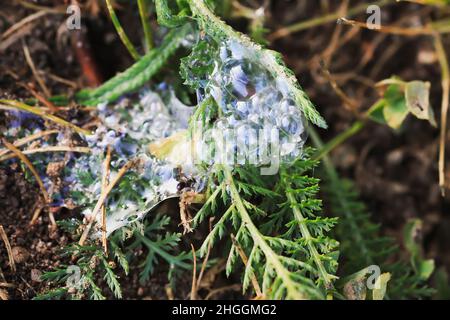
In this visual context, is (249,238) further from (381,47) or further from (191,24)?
(381,47)

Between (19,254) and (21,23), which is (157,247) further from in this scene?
(21,23)

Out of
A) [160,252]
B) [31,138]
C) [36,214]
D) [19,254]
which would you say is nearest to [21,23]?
[31,138]

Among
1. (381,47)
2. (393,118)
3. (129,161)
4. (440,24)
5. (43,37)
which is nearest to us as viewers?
(129,161)

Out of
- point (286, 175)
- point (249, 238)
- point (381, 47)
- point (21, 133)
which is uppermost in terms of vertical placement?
point (381, 47)

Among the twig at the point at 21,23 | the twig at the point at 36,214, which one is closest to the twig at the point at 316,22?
the twig at the point at 21,23

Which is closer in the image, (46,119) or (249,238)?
(249,238)

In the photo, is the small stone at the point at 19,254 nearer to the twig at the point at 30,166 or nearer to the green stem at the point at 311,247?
the twig at the point at 30,166

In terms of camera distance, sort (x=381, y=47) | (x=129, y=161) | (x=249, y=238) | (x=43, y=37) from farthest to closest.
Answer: (x=381, y=47) < (x=43, y=37) < (x=129, y=161) < (x=249, y=238)

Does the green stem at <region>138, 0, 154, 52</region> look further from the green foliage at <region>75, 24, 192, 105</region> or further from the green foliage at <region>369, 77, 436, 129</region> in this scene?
the green foliage at <region>369, 77, 436, 129</region>

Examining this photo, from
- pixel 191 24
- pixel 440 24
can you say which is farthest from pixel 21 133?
pixel 440 24
